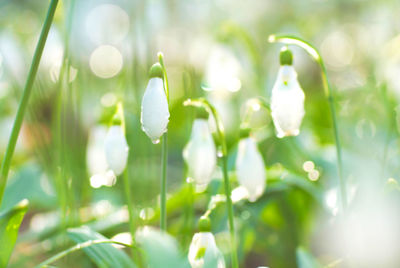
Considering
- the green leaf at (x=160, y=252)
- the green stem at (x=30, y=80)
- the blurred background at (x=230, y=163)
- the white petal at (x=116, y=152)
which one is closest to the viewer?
the green leaf at (x=160, y=252)

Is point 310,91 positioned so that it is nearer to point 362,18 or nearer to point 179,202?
point 362,18

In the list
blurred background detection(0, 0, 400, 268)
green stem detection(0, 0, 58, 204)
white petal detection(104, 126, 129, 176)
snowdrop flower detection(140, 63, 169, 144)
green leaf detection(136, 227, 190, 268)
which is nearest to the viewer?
green leaf detection(136, 227, 190, 268)

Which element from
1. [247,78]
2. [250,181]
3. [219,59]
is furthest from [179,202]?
[247,78]

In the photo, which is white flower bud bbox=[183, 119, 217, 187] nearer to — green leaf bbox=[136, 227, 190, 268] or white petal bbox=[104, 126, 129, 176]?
white petal bbox=[104, 126, 129, 176]

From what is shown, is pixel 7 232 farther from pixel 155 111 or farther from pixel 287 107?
pixel 287 107

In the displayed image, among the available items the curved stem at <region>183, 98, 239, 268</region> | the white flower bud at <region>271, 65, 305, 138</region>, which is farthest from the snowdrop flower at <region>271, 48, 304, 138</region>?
the curved stem at <region>183, 98, 239, 268</region>

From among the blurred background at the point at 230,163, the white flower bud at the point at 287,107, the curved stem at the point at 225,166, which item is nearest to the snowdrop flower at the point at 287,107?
the white flower bud at the point at 287,107

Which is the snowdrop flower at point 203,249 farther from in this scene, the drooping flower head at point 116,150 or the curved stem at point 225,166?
the drooping flower head at point 116,150

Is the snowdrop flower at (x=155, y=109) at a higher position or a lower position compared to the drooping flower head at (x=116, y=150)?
higher
